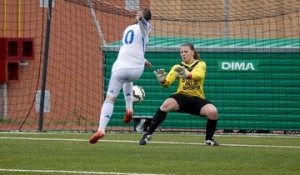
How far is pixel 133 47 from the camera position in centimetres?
1536

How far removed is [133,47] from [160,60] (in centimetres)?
541

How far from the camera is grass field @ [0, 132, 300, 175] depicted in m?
11.4

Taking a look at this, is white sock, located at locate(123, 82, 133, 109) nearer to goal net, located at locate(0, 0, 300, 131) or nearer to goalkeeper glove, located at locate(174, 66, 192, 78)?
goalkeeper glove, located at locate(174, 66, 192, 78)

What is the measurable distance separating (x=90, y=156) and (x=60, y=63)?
483 inches

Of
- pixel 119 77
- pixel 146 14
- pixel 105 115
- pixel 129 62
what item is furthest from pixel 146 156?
pixel 146 14

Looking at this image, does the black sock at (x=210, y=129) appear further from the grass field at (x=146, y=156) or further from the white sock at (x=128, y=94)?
the white sock at (x=128, y=94)

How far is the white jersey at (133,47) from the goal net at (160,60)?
5170 millimetres

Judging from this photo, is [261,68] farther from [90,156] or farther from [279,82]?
[90,156]

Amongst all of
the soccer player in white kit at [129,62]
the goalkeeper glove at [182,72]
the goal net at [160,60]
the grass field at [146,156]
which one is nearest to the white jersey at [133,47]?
the soccer player in white kit at [129,62]

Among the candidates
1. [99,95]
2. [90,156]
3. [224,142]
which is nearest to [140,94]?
[224,142]

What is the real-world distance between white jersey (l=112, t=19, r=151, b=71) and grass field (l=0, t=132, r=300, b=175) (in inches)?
47.1

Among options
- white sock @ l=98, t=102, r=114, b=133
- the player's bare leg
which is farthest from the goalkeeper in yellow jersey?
white sock @ l=98, t=102, r=114, b=133

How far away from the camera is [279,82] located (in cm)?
2045

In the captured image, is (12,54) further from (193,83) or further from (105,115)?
(105,115)
